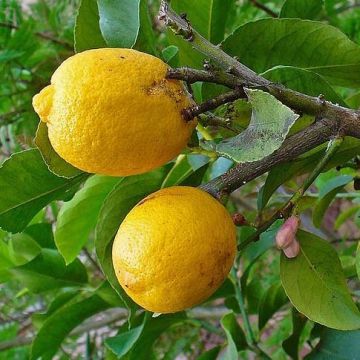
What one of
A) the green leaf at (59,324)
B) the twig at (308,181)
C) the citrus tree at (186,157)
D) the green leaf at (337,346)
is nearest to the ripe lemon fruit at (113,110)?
the citrus tree at (186,157)

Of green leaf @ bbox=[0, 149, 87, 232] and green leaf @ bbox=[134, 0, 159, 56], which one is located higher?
green leaf @ bbox=[134, 0, 159, 56]

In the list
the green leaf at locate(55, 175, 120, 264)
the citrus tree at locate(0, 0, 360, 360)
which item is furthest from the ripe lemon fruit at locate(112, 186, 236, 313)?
the green leaf at locate(55, 175, 120, 264)

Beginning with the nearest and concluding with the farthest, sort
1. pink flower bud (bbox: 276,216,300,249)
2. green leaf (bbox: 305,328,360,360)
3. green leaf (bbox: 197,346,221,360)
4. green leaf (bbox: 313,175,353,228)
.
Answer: pink flower bud (bbox: 276,216,300,249) < green leaf (bbox: 305,328,360,360) < green leaf (bbox: 313,175,353,228) < green leaf (bbox: 197,346,221,360)

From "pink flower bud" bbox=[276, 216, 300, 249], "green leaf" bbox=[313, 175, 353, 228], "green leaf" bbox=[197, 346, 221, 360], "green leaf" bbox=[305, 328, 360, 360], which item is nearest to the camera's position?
"pink flower bud" bbox=[276, 216, 300, 249]

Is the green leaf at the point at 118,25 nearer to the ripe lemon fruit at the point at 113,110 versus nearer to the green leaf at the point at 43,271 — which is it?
the ripe lemon fruit at the point at 113,110

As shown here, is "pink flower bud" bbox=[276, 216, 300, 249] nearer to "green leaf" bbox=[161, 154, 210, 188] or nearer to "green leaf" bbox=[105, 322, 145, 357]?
"green leaf" bbox=[161, 154, 210, 188]

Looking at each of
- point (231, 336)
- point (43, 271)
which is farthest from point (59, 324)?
point (231, 336)
